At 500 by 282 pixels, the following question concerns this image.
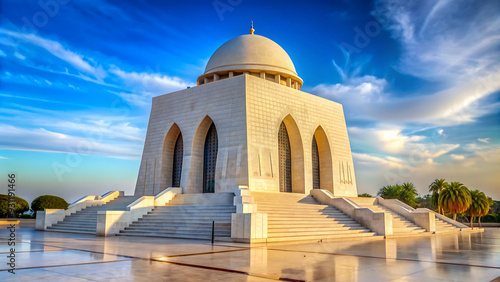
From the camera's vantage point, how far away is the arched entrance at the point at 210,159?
76.7ft

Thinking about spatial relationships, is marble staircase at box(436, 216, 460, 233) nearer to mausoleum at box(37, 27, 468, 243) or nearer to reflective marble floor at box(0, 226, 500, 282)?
mausoleum at box(37, 27, 468, 243)

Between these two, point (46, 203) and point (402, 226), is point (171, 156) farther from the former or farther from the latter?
point (402, 226)

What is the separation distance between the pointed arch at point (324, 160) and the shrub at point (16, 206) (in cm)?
1868

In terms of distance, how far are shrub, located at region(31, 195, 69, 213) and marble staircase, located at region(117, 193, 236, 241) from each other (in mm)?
9058

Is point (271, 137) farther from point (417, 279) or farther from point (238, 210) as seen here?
point (417, 279)

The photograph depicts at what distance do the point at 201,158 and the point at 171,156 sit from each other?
2.78 metres

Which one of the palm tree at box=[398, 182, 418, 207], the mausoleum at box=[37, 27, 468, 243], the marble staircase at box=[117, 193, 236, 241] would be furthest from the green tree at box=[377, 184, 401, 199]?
the marble staircase at box=[117, 193, 236, 241]

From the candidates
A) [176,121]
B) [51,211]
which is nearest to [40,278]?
[51,211]

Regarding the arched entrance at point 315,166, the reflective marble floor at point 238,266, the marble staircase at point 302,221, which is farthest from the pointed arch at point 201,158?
the reflective marble floor at point 238,266

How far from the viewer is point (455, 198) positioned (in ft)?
100

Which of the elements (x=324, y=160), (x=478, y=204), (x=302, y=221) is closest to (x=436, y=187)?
(x=478, y=204)

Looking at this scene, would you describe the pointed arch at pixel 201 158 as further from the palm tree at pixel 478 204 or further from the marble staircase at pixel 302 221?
the palm tree at pixel 478 204

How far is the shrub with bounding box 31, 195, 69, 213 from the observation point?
75.4 ft

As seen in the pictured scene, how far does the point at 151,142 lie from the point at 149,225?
10781 mm
